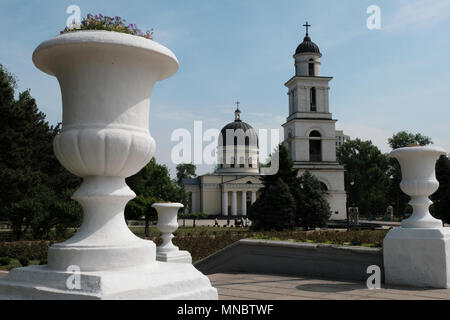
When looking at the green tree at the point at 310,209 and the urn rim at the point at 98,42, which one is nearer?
the urn rim at the point at 98,42

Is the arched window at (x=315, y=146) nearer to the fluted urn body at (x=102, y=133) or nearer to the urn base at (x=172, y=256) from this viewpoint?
the urn base at (x=172, y=256)

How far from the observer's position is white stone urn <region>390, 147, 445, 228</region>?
20.9ft

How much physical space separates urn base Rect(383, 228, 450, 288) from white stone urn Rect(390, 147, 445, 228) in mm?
172

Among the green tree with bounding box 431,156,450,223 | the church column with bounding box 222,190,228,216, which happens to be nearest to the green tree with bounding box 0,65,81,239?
the green tree with bounding box 431,156,450,223

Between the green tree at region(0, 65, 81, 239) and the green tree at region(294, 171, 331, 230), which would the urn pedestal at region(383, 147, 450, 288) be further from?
the green tree at region(294, 171, 331, 230)

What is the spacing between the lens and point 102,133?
2881 mm

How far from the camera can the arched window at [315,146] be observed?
47344 mm

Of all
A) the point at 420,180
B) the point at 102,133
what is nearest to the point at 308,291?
the point at 420,180

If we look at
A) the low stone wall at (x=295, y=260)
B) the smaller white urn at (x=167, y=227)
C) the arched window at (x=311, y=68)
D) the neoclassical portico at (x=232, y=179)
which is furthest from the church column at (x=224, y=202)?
the smaller white urn at (x=167, y=227)

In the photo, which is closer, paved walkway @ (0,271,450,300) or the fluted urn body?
the fluted urn body

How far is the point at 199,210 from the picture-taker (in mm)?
68125

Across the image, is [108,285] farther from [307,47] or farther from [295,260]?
[307,47]

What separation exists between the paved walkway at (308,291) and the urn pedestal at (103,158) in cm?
315

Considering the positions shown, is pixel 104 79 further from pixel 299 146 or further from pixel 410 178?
pixel 299 146
